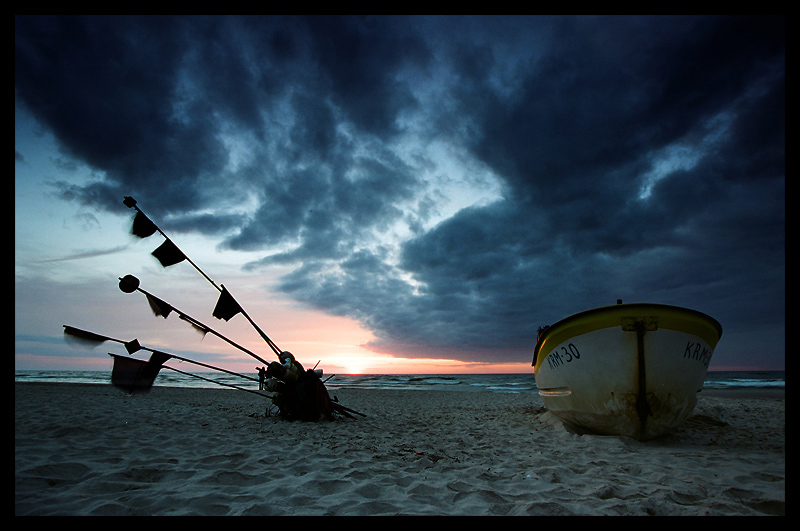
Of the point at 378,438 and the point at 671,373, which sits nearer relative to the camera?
the point at 671,373

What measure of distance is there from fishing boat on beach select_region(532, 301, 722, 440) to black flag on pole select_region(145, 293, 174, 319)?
23.1ft

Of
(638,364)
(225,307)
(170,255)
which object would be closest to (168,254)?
(170,255)

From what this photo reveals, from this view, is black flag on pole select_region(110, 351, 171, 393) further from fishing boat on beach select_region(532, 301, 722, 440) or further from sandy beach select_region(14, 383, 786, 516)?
→ fishing boat on beach select_region(532, 301, 722, 440)

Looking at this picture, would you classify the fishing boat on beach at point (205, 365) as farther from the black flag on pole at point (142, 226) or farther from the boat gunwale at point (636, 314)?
the boat gunwale at point (636, 314)

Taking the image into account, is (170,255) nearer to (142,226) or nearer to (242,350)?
(142,226)

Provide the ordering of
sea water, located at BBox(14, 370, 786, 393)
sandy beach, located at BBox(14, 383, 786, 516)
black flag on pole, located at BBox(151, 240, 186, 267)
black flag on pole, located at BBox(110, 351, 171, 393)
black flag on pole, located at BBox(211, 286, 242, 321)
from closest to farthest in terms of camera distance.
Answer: sandy beach, located at BBox(14, 383, 786, 516), black flag on pole, located at BBox(110, 351, 171, 393), black flag on pole, located at BBox(151, 240, 186, 267), black flag on pole, located at BBox(211, 286, 242, 321), sea water, located at BBox(14, 370, 786, 393)

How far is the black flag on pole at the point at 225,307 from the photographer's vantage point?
271 inches

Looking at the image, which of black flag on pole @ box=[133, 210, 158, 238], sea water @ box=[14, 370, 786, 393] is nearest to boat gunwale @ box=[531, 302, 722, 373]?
black flag on pole @ box=[133, 210, 158, 238]

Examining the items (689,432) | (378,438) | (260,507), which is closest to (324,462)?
(260,507)

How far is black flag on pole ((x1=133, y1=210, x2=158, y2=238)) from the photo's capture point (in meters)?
5.80
